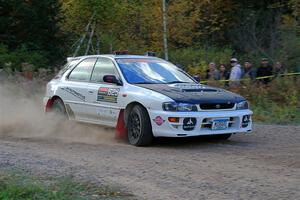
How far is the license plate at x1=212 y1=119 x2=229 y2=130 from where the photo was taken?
33.0 ft

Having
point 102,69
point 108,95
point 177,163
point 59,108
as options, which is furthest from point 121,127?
point 177,163

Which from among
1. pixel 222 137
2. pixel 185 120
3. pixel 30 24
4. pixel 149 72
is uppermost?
pixel 30 24

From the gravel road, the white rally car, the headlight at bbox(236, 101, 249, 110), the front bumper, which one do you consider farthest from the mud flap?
the headlight at bbox(236, 101, 249, 110)

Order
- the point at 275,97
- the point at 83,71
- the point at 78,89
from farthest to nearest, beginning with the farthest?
the point at 275,97 → the point at 83,71 → the point at 78,89

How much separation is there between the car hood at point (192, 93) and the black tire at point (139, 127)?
44 cm

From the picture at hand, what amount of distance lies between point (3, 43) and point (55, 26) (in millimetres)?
2724

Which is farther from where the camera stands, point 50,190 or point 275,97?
point 275,97

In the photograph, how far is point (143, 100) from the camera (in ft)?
33.3

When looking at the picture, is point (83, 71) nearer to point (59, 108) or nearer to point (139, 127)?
point (59, 108)

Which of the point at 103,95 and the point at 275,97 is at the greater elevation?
the point at 103,95

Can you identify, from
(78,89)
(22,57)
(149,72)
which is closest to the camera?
(149,72)

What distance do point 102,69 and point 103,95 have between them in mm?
624

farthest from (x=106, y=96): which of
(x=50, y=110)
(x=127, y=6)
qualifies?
(x=127, y=6)

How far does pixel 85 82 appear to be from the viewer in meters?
11.7
